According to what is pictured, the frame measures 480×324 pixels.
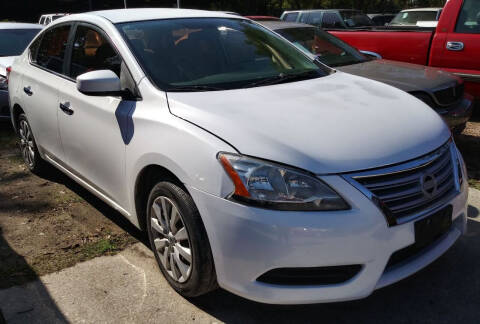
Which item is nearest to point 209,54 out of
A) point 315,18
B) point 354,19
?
point 315,18

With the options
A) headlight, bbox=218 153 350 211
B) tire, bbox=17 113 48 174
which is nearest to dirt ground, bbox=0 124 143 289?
tire, bbox=17 113 48 174

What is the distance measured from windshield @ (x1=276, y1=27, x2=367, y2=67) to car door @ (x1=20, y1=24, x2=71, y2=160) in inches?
120

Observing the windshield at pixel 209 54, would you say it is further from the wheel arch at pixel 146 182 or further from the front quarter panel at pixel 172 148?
the wheel arch at pixel 146 182

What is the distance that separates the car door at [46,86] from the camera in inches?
161

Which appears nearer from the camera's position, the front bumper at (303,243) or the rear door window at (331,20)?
the front bumper at (303,243)

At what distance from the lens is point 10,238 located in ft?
12.4

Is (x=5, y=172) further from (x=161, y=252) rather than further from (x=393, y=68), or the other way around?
(x=393, y=68)

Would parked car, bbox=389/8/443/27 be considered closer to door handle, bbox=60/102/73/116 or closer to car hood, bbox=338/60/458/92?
car hood, bbox=338/60/458/92

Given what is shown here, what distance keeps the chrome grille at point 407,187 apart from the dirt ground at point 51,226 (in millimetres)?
1998

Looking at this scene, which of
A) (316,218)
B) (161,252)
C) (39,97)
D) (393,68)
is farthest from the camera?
(393,68)

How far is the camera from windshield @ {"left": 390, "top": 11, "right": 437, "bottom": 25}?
44.1 ft

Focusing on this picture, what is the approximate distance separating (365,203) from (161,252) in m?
1.33

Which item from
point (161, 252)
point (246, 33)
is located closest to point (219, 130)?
point (161, 252)

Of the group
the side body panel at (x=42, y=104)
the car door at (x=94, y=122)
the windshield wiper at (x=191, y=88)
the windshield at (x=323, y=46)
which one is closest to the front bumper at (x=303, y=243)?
the windshield wiper at (x=191, y=88)
